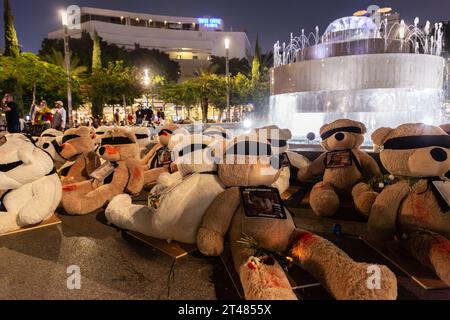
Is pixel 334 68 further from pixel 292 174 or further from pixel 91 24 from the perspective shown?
pixel 91 24

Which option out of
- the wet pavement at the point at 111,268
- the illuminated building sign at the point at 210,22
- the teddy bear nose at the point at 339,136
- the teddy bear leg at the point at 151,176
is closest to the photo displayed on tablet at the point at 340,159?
the teddy bear nose at the point at 339,136

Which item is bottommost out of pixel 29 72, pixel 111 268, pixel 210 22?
pixel 111 268

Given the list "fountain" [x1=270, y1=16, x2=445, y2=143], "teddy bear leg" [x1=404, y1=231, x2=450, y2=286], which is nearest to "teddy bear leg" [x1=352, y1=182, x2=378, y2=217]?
"teddy bear leg" [x1=404, y1=231, x2=450, y2=286]

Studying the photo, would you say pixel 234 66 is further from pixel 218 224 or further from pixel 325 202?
pixel 218 224

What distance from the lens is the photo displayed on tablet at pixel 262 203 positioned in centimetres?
261

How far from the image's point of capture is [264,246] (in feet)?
8.29

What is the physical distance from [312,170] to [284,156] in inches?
19.0

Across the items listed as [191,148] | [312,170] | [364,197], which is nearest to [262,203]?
[191,148]

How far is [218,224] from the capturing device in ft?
8.87

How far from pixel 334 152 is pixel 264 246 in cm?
245

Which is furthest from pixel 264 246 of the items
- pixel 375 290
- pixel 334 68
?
pixel 334 68

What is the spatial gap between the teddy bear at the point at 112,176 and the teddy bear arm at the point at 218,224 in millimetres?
2193

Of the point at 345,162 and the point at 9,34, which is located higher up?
the point at 9,34

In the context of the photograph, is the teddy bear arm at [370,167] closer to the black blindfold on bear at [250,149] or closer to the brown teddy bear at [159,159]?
the black blindfold on bear at [250,149]
